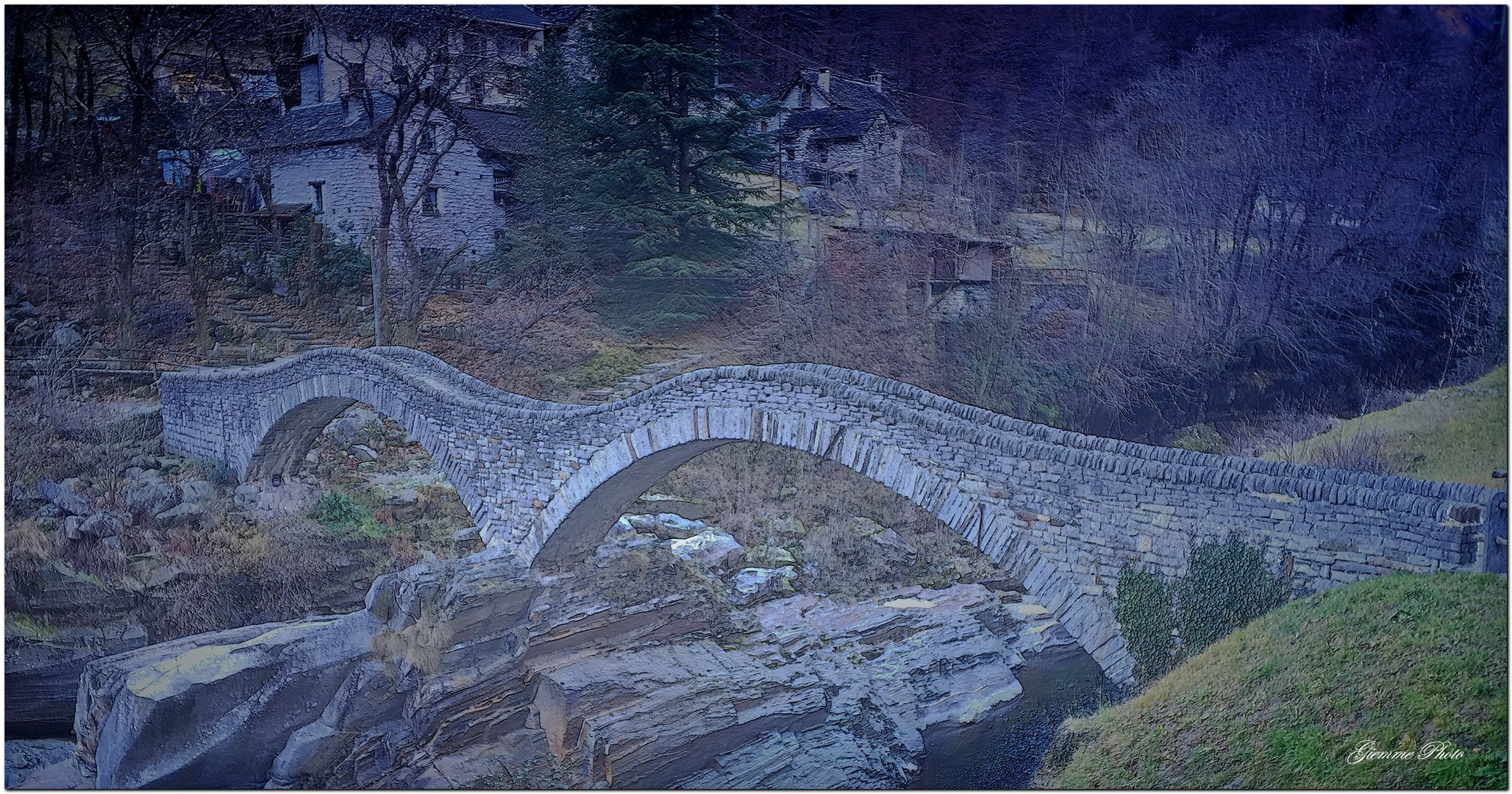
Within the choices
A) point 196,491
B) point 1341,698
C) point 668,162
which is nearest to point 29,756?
point 196,491

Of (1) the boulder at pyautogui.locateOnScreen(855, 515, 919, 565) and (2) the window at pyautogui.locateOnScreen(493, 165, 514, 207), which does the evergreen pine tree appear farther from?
(1) the boulder at pyautogui.locateOnScreen(855, 515, 919, 565)

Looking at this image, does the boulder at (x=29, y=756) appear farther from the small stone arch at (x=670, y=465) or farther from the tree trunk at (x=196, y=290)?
the small stone arch at (x=670, y=465)

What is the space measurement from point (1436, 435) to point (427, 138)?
7121 millimetres

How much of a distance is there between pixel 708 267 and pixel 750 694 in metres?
3.08

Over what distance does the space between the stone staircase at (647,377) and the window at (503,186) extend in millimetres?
1528

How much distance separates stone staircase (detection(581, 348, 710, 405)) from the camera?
694cm

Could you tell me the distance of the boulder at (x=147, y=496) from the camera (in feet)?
23.9

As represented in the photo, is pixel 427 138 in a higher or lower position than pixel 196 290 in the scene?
higher

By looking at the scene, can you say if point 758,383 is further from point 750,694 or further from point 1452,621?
point 1452,621

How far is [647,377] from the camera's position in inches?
277

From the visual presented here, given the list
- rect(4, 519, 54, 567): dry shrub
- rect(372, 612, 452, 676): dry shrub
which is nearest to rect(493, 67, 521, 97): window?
rect(372, 612, 452, 676): dry shrub

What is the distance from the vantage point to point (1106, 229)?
266 inches

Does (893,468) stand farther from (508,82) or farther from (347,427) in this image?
(347,427)

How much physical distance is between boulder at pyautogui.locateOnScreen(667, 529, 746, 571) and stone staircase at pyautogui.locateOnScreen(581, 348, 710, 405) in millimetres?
1317
